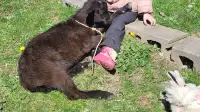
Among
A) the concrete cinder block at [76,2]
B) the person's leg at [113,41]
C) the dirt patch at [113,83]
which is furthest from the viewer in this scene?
the concrete cinder block at [76,2]

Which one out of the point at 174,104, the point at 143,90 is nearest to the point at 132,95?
the point at 143,90

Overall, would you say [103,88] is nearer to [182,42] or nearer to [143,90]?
[143,90]

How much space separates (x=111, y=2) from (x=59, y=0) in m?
1.45

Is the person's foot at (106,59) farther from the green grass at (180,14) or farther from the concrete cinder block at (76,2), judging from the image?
the concrete cinder block at (76,2)

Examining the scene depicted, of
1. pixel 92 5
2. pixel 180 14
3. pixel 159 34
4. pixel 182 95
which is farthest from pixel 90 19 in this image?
pixel 180 14


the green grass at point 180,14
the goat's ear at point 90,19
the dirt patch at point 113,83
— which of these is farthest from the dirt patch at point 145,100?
the green grass at point 180,14

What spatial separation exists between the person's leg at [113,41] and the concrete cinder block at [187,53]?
31.1 inches

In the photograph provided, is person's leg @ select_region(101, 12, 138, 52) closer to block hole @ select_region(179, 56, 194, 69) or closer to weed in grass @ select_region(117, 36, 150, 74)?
weed in grass @ select_region(117, 36, 150, 74)

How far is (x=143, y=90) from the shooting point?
5.21 metres

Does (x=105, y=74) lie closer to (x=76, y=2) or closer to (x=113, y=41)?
(x=113, y=41)

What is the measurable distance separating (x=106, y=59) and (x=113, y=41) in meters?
0.42

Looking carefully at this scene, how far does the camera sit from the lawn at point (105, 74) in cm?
500

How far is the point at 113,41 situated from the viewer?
19.1 ft

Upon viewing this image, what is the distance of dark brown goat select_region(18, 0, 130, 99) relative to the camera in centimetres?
500
